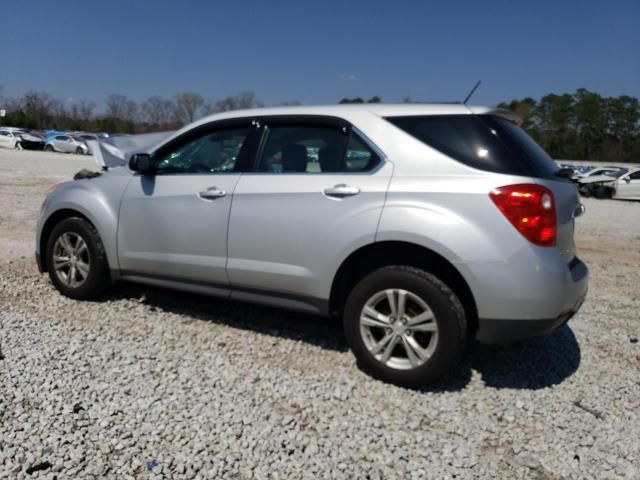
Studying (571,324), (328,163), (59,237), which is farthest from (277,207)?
(571,324)

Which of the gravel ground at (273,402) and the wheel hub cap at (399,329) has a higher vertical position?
the wheel hub cap at (399,329)

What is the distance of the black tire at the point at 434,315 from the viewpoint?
3.29 meters

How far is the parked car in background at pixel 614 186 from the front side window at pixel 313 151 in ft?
68.3

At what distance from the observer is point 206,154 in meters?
4.33

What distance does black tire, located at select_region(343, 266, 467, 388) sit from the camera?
10.8ft

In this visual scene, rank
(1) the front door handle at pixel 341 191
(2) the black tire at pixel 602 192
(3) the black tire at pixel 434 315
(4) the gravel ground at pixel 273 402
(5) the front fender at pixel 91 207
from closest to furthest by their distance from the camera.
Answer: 1. (4) the gravel ground at pixel 273 402
2. (3) the black tire at pixel 434 315
3. (1) the front door handle at pixel 341 191
4. (5) the front fender at pixel 91 207
5. (2) the black tire at pixel 602 192

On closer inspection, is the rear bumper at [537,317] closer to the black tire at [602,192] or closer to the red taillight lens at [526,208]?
the red taillight lens at [526,208]

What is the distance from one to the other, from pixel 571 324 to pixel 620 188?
63.5 ft

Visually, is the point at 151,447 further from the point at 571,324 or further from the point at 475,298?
the point at 571,324

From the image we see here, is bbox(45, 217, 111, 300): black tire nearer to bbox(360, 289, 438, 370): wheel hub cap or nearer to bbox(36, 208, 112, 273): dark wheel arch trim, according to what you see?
bbox(36, 208, 112, 273): dark wheel arch trim

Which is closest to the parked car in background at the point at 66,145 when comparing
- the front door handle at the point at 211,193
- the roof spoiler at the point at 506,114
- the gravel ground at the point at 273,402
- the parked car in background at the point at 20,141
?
the parked car in background at the point at 20,141

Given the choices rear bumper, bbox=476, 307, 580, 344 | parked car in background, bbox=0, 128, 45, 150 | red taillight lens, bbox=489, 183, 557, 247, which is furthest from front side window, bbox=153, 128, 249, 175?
parked car in background, bbox=0, 128, 45, 150

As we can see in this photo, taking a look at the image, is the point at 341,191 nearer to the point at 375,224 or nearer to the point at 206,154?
the point at 375,224

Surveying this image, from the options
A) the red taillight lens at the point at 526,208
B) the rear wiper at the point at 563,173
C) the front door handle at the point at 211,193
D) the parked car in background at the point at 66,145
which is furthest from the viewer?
the parked car in background at the point at 66,145
